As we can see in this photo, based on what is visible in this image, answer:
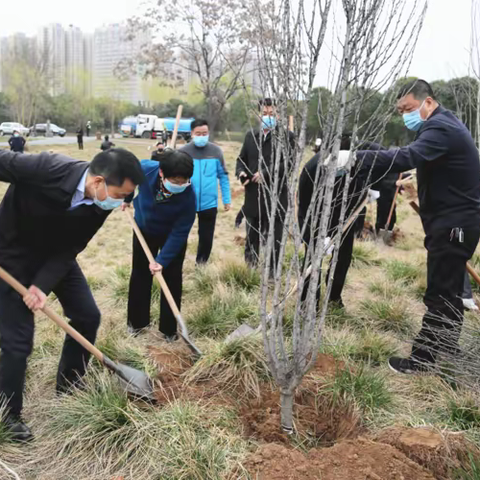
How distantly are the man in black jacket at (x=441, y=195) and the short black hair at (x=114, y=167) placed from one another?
1.47 metres

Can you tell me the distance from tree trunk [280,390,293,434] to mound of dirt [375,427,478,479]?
452mm

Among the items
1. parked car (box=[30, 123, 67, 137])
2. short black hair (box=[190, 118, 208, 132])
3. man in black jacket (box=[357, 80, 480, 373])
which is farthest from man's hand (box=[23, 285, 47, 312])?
parked car (box=[30, 123, 67, 137])

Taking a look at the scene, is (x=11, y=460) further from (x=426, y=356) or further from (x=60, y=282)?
(x=426, y=356)

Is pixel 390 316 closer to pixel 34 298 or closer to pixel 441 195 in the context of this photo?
pixel 441 195

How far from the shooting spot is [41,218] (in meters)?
A: 2.60

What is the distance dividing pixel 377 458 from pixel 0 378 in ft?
6.41

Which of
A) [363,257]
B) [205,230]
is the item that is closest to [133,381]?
[205,230]

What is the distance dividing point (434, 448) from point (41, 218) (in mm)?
2237

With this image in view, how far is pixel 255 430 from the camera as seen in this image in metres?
2.72

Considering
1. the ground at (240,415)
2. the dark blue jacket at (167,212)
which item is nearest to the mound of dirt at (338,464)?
the ground at (240,415)

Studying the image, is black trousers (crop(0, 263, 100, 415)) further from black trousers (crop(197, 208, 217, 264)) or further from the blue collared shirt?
black trousers (crop(197, 208, 217, 264))

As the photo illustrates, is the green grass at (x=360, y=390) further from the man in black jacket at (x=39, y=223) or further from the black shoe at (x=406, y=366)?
the man in black jacket at (x=39, y=223)

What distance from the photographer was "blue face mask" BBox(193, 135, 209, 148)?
5.27m

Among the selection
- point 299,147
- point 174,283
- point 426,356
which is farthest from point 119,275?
point 299,147
